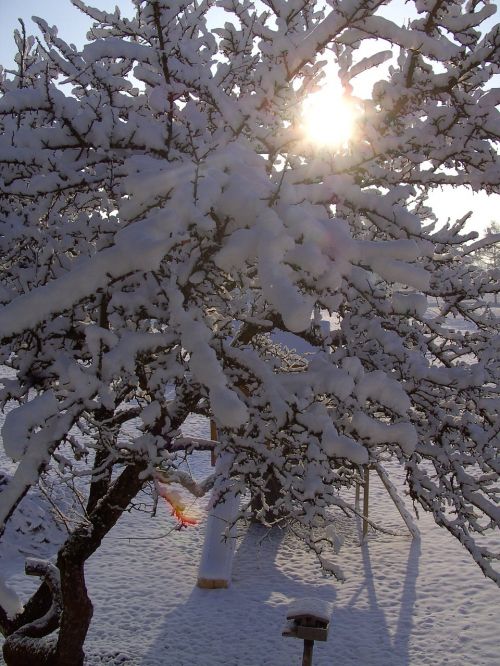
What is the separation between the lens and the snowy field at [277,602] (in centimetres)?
766

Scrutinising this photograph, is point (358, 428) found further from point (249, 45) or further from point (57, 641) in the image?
point (57, 641)

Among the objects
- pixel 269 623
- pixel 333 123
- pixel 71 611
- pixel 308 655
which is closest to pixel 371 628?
pixel 269 623

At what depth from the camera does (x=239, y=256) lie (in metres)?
2.45

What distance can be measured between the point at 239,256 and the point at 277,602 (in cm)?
807

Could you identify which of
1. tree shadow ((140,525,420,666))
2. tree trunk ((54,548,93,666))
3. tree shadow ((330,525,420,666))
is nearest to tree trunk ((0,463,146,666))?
tree trunk ((54,548,93,666))

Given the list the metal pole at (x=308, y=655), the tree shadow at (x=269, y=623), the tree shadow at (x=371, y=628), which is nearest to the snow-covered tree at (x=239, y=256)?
the metal pole at (x=308, y=655)

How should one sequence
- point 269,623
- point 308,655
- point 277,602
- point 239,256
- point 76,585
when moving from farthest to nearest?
point 277,602 < point 269,623 < point 308,655 < point 76,585 < point 239,256

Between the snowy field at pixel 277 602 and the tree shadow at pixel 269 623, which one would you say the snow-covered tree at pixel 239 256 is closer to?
the tree shadow at pixel 269 623

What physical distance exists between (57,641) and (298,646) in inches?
148

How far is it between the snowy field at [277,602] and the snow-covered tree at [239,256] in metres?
3.40

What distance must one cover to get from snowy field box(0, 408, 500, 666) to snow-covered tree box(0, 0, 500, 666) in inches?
134

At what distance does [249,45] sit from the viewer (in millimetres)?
4855

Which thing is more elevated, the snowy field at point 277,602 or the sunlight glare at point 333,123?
the sunlight glare at point 333,123

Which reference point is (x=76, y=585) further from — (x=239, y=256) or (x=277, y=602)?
(x=277, y=602)
